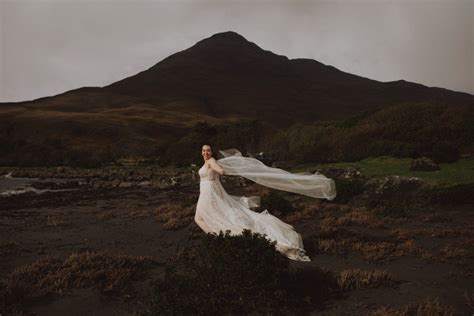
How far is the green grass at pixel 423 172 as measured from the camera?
17.1m

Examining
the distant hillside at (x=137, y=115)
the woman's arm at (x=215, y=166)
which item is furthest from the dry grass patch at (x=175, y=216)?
the distant hillside at (x=137, y=115)

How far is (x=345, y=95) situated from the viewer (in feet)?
652

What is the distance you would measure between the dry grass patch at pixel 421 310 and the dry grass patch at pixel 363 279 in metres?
1.14

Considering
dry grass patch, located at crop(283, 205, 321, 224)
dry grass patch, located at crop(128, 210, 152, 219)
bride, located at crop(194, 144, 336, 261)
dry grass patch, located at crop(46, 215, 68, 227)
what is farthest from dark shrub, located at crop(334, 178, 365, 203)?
dry grass patch, located at crop(46, 215, 68, 227)

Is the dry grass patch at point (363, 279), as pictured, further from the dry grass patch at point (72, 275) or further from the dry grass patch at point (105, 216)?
the dry grass patch at point (105, 216)

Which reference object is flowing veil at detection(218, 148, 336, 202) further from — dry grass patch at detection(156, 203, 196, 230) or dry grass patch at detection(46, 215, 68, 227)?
dry grass patch at detection(46, 215, 68, 227)

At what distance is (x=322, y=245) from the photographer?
10594 mm

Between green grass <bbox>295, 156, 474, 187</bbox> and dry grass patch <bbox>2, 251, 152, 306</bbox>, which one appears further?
green grass <bbox>295, 156, 474, 187</bbox>

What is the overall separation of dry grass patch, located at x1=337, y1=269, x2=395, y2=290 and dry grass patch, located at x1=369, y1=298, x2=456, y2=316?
1136 millimetres

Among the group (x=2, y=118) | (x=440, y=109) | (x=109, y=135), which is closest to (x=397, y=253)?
(x=440, y=109)

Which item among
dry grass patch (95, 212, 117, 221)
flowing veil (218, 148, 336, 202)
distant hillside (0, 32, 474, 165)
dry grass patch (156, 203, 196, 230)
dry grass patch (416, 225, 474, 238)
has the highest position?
distant hillside (0, 32, 474, 165)

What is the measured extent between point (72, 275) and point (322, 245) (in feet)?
20.9

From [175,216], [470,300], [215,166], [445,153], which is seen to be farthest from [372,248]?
[445,153]

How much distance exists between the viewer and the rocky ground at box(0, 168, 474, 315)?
7.14 meters
